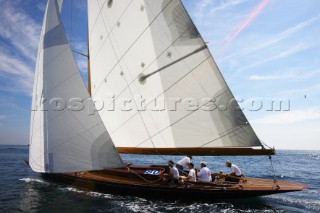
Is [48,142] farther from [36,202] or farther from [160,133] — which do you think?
[160,133]

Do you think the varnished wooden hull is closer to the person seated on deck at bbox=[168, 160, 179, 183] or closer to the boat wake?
the person seated on deck at bbox=[168, 160, 179, 183]

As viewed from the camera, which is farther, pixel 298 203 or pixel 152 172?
pixel 298 203

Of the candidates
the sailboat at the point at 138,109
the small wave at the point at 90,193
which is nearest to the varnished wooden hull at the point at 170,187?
the sailboat at the point at 138,109

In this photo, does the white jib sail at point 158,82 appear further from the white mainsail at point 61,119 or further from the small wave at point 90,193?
the small wave at point 90,193

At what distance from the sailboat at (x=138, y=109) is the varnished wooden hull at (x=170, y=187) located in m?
A: 0.04

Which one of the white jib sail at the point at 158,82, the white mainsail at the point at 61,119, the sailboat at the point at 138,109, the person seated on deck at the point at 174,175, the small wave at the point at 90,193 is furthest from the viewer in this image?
the small wave at the point at 90,193

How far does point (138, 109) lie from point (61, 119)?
3769mm

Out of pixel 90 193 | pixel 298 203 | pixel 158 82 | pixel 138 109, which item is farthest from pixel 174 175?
pixel 298 203

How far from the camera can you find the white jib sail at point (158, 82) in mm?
10891

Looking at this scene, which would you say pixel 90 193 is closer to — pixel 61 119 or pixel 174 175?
pixel 61 119

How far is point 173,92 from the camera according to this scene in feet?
38.8

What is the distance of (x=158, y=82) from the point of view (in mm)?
12250

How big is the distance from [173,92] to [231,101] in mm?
2657

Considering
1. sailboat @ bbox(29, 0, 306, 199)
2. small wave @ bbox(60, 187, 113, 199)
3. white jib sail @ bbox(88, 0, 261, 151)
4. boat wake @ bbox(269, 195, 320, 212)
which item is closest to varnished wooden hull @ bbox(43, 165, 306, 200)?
sailboat @ bbox(29, 0, 306, 199)
